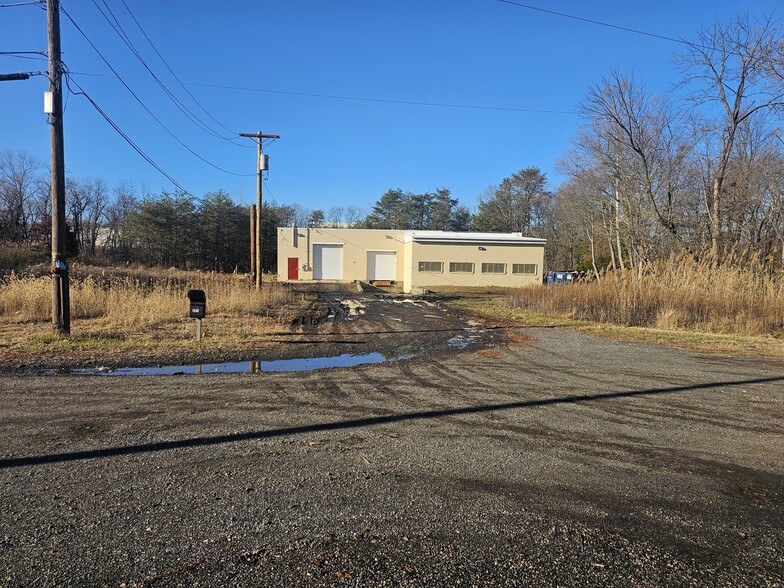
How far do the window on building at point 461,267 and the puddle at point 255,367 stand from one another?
31456mm

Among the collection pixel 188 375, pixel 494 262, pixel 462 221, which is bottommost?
pixel 188 375

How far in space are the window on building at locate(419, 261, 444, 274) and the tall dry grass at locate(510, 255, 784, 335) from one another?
22.8 meters

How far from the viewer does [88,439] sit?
4734mm

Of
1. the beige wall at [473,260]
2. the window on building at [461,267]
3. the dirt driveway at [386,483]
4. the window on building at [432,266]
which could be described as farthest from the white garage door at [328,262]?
the dirt driveway at [386,483]

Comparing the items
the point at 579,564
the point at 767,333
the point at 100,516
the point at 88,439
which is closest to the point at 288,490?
the point at 100,516

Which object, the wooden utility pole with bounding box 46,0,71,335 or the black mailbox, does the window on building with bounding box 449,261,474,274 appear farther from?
the wooden utility pole with bounding box 46,0,71,335

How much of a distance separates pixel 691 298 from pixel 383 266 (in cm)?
3256

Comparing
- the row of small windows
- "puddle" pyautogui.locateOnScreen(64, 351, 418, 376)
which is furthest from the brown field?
the row of small windows

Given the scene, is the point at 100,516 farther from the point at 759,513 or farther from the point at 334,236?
the point at 334,236

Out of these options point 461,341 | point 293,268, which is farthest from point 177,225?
point 461,341

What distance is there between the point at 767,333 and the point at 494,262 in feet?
92.9

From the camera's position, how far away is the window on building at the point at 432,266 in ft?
133

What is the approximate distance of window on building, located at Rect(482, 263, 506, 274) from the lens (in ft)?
137

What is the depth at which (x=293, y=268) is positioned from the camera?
44.5 m
